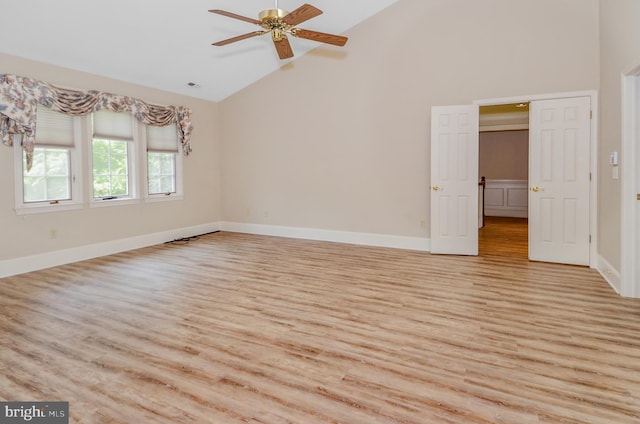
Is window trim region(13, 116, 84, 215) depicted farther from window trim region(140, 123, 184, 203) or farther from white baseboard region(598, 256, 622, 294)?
white baseboard region(598, 256, 622, 294)

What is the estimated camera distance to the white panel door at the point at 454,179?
5137mm

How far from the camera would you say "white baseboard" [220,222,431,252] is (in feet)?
18.8

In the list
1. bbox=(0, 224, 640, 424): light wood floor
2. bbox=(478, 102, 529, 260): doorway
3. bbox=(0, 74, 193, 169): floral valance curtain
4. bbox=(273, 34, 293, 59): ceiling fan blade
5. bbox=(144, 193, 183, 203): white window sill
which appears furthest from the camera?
bbox=(478, 102, 529, 260): doorway

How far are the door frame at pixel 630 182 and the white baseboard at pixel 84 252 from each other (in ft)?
21.2

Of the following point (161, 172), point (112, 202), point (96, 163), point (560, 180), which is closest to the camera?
point (560, 180)

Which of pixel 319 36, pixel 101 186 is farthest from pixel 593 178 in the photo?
pixel 101 186

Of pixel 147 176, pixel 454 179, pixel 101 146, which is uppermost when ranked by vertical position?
pixel 101 146

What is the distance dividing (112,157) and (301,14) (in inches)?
161

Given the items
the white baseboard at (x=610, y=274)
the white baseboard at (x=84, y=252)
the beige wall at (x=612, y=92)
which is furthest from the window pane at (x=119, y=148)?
the white baseboard at (x=610, y=274)

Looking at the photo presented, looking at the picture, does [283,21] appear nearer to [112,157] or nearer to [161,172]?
[112,157]

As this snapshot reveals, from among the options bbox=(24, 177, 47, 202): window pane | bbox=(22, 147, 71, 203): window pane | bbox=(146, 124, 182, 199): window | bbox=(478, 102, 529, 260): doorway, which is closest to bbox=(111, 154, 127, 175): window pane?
bbox=(146, 124, 182, 199): window

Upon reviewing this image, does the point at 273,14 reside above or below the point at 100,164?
above

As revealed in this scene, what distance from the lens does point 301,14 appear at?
3.20 metres

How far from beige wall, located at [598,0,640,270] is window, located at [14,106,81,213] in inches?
259
